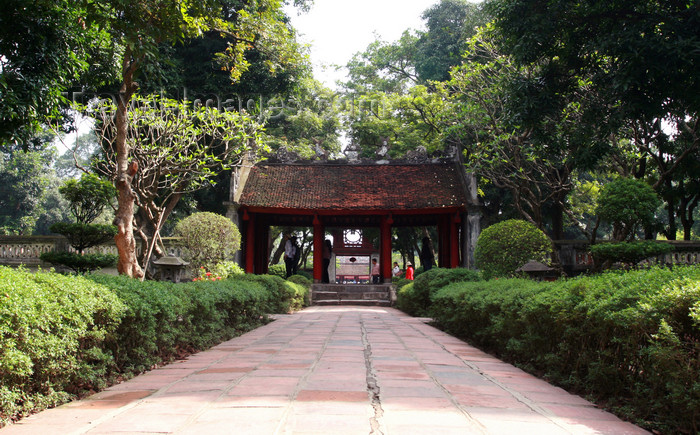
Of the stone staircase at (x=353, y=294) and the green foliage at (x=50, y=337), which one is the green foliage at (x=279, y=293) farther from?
the green foliage at (x=50, y=337)

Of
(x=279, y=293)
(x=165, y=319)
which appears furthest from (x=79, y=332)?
(x=279, y=293)

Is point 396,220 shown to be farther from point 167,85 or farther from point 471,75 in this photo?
point 167,85

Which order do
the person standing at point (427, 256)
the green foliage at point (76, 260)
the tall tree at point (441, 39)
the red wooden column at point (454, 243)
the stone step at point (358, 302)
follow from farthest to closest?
the tall tree at point (441, 39) → the person standing at point (427, 256) → the red wooden column at point (454, 243) → the stone step at point (358, 302) → the green foliage at point (76, 260)

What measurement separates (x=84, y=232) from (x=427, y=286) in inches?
257

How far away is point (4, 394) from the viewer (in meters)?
2.73

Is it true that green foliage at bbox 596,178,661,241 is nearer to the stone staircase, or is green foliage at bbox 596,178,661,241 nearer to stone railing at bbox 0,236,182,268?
the stone staircase

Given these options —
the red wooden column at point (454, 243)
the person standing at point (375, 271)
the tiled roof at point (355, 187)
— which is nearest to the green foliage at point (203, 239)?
the tiled roof at point (355, 187)

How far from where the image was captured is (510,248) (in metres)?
10.2

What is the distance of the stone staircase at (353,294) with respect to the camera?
16.2 meters

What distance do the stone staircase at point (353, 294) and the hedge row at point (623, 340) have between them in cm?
1106

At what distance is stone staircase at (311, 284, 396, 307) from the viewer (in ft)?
53.3

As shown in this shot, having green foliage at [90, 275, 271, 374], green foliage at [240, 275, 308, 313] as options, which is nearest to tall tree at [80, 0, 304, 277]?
green foliage at [90, 275, 271, 374]

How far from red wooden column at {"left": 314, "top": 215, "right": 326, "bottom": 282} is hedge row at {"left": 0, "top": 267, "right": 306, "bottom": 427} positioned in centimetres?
1209

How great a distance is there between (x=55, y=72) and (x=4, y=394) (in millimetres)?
5560
